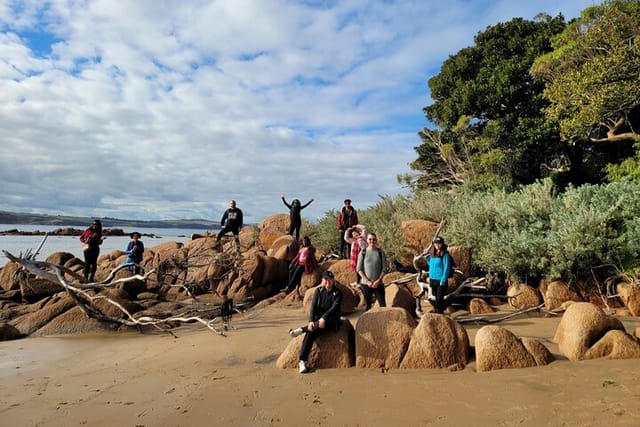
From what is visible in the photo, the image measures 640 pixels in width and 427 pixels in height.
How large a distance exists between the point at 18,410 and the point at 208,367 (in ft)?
7.95

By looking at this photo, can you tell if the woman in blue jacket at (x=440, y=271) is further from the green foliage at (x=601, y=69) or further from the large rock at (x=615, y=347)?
the green foliage at (x=601, y=69)

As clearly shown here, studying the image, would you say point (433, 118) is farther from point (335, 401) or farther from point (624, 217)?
point (335, 401)

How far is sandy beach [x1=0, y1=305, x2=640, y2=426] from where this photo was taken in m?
4.70

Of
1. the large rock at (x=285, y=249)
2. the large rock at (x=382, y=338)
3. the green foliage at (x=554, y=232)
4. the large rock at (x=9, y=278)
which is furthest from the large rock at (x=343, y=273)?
the large rock at (x=9, y=278)

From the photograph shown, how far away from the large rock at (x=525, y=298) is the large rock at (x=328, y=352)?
519 centimetres

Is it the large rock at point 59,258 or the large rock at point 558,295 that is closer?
the large rock at point 558,295

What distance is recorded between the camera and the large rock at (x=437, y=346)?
20.5 feet

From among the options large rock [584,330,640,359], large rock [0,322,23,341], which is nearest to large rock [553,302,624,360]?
large rock [584,330,640,359]

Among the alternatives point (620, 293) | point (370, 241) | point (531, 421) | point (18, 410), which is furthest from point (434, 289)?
point (18, 410)

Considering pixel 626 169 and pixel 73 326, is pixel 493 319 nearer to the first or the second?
pixel 626 169

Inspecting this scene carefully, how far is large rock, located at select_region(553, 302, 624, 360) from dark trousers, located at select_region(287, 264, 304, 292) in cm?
773

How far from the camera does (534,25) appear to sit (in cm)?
1975

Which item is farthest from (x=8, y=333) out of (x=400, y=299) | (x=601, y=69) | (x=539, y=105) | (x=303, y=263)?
(x=539, y=105)

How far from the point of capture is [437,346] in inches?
249
